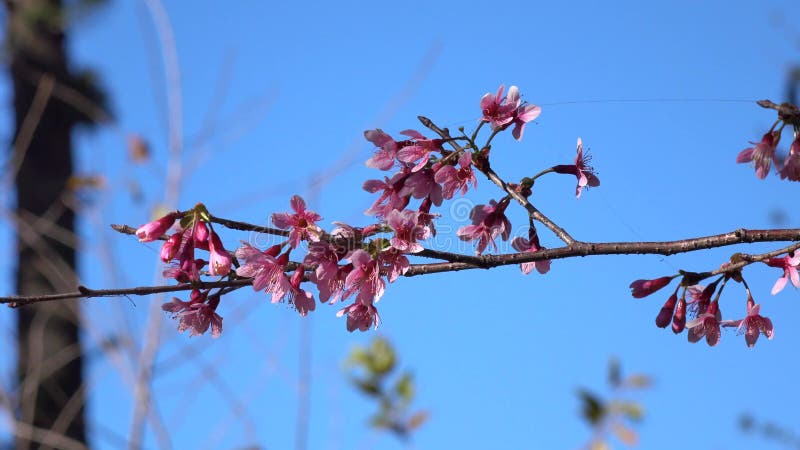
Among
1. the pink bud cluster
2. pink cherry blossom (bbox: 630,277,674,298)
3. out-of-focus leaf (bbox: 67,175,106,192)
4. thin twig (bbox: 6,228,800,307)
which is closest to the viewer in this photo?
thin twig (bbox: 6,228,800,307)

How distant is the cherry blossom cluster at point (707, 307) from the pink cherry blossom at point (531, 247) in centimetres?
19

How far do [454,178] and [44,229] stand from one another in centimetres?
418

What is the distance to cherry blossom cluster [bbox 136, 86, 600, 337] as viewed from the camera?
1524 millimetres

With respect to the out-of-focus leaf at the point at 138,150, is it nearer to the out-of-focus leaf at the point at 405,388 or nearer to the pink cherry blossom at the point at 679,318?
the out-of-focus leaf at the point at 405,388

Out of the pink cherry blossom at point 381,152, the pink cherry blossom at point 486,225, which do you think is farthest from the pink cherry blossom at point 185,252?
the pink cherry blossom at point 486,225

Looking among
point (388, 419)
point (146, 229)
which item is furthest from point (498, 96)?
point (388, 419)

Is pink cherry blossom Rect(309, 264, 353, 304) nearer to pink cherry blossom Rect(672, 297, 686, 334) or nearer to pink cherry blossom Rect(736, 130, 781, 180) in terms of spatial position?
pink cherry blossom Rect(672, 297, 686, 334)

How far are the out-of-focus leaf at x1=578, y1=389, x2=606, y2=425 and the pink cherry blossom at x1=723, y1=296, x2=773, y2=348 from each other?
1998 millimetres

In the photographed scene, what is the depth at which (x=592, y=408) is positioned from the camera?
148 inches

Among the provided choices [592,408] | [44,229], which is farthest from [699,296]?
[44,229]

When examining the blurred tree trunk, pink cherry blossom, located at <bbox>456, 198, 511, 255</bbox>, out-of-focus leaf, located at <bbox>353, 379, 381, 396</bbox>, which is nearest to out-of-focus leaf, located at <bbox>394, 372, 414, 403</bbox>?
out-of-focus leaf, located at <bbox>353, 379, 381, 396</bbox>

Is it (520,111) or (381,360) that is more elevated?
(381,360)

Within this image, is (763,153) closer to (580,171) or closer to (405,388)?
(580,171)

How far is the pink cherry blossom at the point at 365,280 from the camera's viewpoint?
1.49 meters
